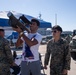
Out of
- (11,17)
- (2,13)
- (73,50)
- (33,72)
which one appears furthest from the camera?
(73,50)

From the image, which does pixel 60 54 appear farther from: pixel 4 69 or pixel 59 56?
pixel 4 69

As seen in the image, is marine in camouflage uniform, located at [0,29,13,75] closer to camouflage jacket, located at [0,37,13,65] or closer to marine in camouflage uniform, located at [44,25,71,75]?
camouflage jacket, located at [0,37,13,65]

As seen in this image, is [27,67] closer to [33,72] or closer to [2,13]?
[33,72]

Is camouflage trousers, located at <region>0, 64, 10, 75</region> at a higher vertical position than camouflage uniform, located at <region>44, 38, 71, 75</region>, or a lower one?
lower

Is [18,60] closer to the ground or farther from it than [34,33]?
closer to the ground

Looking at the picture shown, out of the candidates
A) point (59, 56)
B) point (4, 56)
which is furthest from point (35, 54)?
point (4, 56)

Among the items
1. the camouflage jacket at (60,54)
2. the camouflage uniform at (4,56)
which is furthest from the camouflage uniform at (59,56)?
the camouflage uniform at (4,56)

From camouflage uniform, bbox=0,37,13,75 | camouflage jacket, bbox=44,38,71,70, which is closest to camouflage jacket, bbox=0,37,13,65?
camouflage uniform, bbox=0,37,13,75

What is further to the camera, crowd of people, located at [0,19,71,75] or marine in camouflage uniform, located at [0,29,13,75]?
marine in camouflage uniform, located at [0,29,13,75]

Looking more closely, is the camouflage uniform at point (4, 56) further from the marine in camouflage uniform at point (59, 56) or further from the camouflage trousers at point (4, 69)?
the marine in camouflage uniform at point (59, 56)

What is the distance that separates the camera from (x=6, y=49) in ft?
14.3

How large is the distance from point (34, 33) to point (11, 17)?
0.75 metres

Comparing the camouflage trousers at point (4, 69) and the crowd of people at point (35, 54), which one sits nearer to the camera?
the crowd of people at point (35, 54)

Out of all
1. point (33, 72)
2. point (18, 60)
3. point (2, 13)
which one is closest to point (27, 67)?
point (33, 72)
